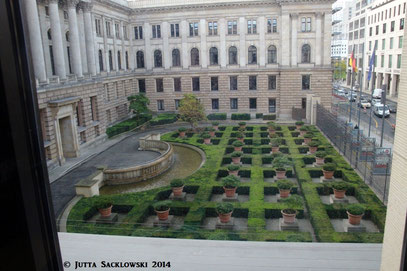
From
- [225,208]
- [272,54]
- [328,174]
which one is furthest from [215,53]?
[225,208]

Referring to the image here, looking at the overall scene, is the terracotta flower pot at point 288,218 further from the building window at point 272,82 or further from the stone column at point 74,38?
the building window at point 272,82

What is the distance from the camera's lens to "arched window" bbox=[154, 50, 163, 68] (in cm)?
4012

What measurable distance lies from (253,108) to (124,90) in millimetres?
14055

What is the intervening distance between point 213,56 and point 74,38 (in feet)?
58.1

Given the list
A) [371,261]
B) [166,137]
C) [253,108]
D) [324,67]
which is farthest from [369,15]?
[371,261]

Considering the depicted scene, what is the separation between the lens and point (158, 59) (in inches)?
1587

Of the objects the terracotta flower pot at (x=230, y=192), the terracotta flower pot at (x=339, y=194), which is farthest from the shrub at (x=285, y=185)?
the terracotta flower pot at (x=230, y=192)

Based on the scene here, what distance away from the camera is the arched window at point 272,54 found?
37.6 m

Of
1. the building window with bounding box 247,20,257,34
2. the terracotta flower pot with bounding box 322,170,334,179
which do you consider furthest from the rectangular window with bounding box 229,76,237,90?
the terracotta flower pot with bounding box 322,170,334,179

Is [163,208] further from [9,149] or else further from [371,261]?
[9,149]

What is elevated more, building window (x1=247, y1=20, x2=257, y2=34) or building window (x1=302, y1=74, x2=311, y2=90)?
building window (x1=247, y1=20, x2=257, y2=34)

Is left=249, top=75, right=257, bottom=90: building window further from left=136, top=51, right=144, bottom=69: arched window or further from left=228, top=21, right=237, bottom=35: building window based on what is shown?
left=136, top=51, right=144, bottom=69: arched window

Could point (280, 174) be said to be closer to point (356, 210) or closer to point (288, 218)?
point (288, 218)

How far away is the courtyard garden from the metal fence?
16.2 inches
